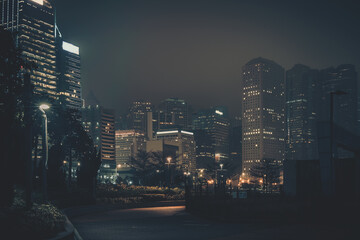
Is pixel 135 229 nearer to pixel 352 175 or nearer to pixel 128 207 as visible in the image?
pixel 128 207

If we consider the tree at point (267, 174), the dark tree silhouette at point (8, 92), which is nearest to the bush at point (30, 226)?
the dark tree silhouette at point (8, 92)

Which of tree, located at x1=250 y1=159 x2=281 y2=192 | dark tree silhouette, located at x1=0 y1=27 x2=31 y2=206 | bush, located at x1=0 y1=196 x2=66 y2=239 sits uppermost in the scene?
dark tree silhouette, located at x1=0 y1=27 x2=31 y2=206

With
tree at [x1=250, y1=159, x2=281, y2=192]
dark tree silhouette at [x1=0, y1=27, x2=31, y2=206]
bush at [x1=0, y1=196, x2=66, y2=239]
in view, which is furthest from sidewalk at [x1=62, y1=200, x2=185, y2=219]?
tree at [x1=250, y1=159, x2=281, y2=192]

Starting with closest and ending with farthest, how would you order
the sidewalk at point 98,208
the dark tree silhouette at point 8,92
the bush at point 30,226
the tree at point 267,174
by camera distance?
the bush at point 30,226 < the dark tree silhouette at point 8,92 < the sidewalk at point 98,208 < the tree at point 267,174

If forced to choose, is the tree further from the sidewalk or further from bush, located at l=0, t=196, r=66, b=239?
bush, located at l=0, t=196, r=66, b=239

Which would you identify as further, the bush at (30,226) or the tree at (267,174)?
the tree at (267,174)

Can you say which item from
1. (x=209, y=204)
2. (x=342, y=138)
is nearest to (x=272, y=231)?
(x=209, y=204)

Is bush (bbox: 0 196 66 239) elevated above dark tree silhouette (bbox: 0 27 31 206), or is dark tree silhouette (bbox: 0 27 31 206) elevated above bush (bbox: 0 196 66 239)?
dark tree silhouette (bbox: 0 27 31 206)

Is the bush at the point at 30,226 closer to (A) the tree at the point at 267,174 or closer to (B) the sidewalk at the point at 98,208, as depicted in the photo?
(B) the sidewalk at the point at 98,208

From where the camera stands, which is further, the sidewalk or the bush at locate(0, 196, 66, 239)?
the sidewalk

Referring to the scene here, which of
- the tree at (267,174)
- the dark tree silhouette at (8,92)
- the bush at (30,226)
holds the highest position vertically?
the dark tree silhouette at (8,92)

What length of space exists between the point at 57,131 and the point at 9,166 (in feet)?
149

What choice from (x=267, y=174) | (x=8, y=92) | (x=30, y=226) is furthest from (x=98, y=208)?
(x=267, y=174)

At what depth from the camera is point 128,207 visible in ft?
132
